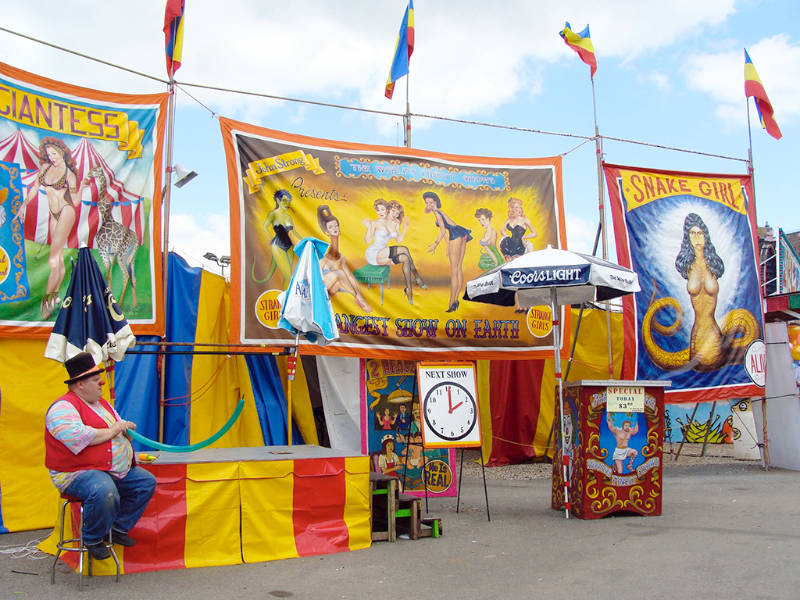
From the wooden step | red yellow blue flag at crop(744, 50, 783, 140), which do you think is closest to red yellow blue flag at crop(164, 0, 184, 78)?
the wooden step

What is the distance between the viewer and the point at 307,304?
22.2ft

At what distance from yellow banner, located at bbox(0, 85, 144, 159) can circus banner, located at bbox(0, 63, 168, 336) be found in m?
0.01

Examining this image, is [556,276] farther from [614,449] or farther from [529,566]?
[529,566]

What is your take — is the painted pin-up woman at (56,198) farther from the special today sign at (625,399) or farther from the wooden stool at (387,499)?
the special today sign at (625,399)

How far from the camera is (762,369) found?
35.6 ft

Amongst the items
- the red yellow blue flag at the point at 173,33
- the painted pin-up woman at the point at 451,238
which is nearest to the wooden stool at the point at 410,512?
the painted pin-up woman at the point at 451,238

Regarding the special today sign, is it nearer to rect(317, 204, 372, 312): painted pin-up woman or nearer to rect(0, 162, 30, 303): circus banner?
rect(317, 204, 372, 312): painted pin-up woman

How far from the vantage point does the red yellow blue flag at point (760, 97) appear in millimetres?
11680

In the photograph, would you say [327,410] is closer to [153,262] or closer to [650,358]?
[153,262]

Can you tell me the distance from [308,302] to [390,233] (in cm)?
256

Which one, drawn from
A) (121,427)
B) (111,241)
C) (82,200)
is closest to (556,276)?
(121,427)

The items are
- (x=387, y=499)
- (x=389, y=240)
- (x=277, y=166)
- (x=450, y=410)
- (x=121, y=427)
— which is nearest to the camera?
(x=121, y=427)

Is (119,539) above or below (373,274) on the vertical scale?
below

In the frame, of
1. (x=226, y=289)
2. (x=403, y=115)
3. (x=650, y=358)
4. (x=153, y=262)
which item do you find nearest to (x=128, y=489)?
(x=153, y=262)
